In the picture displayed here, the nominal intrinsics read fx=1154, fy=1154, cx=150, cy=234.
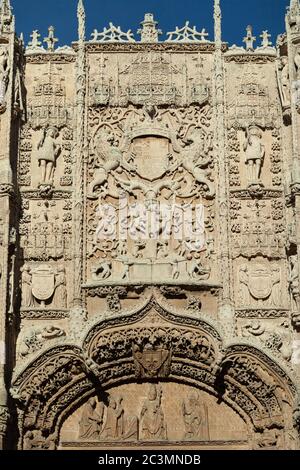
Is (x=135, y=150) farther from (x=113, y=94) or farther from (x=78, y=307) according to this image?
(x=78, y=307)

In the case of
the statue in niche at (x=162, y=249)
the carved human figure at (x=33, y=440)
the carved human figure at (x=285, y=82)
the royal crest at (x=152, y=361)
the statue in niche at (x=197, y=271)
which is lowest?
the carved human figure at (x=33, y=440)

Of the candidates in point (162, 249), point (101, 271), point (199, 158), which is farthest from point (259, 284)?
point (101, 271)

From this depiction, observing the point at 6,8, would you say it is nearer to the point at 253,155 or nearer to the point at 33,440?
the point at 253,155

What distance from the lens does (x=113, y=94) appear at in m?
16.6

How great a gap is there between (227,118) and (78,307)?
352 centimetres

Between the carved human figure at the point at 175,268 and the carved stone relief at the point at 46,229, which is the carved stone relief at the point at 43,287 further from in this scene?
the carved human figure at the point at 175,268

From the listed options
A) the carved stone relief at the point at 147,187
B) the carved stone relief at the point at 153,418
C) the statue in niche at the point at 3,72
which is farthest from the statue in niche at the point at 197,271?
the statue in niche at the point at 3,72

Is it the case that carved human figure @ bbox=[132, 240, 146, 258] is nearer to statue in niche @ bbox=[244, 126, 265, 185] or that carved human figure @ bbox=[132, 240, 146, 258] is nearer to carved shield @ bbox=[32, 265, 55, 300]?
carved shield @ bbox=[32, 265, 55, 300]

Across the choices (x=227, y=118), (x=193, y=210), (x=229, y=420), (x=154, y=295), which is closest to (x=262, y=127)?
(x=227, y=118)

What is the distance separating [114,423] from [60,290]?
1928mm

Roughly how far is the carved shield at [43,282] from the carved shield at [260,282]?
2.69 metres

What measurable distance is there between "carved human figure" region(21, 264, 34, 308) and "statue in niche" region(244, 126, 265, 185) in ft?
10.9

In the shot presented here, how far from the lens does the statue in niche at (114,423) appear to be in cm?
1545

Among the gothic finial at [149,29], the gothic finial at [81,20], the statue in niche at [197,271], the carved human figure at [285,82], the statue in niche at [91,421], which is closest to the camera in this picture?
the statue in niche at [91,421]
